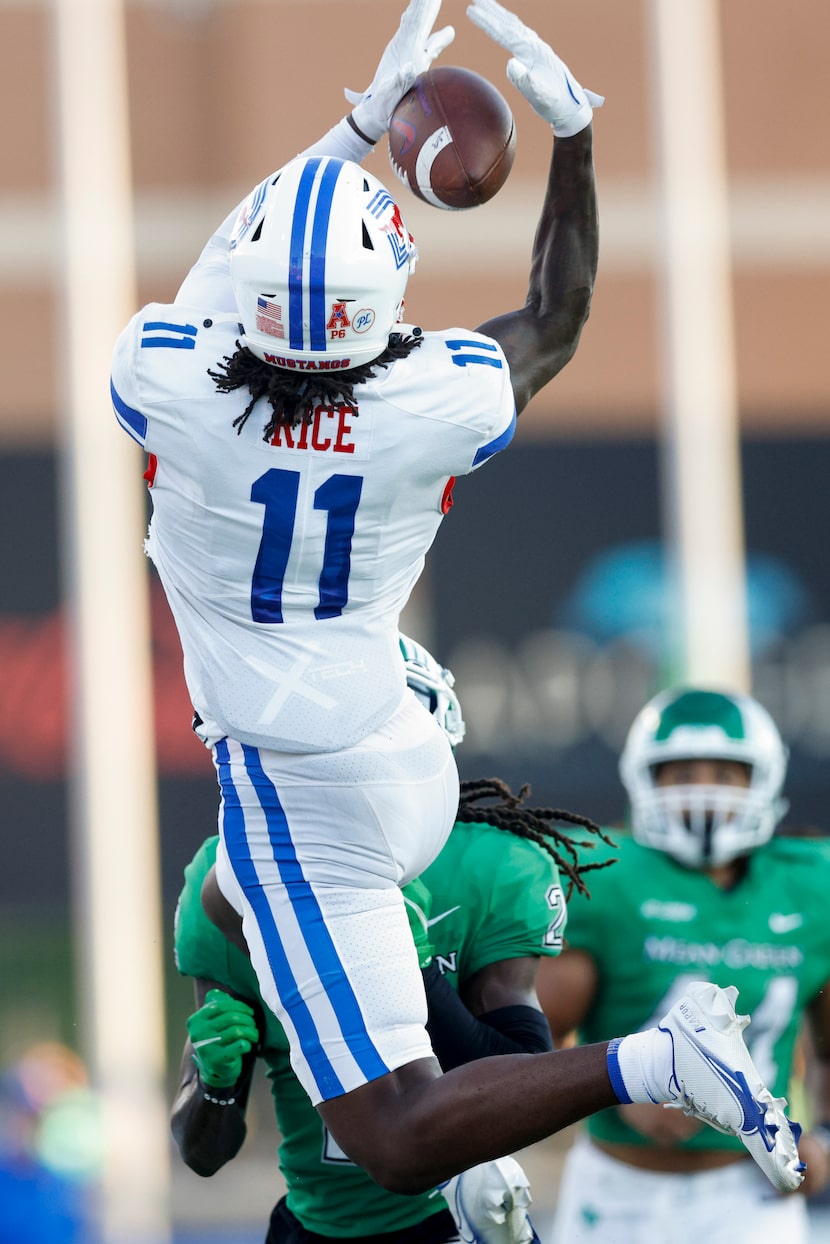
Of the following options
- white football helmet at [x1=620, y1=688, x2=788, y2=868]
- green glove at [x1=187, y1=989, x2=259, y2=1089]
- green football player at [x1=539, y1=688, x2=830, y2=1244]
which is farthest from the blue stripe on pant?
white football helmet at [x1=620, y1=688, x2=788, y2=868]

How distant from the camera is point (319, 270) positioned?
3.07 metres

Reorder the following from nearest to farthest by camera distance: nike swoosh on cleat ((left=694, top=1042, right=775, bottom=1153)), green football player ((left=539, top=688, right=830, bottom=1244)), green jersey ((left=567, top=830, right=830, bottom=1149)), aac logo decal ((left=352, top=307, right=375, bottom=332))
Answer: nike swoosh on cleat ((left=694, top=1042, right=775, bottom=1153))
aac logo decal ((left=352, top=307, right=375, bottom=332))
green football player ((left=539, top=688, right=830, bottom=1244))
green jersey ((left=567, top=830, right=830, bottom=1149))

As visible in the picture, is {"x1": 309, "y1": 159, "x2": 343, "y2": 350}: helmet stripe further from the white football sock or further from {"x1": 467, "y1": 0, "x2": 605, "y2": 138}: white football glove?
the white football sock

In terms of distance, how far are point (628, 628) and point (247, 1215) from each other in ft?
12.3

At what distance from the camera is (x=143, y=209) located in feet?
37.1

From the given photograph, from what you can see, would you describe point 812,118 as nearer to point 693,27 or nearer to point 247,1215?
point 693,27

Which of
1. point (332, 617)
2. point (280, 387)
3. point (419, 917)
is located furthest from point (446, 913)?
point (280, 387)

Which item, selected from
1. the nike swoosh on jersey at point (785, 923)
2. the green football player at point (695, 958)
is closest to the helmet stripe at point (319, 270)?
the green football player at point (695, 958)

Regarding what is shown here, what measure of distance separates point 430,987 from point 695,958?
Answer: 5.52ft

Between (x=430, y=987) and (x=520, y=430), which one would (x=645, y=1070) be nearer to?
(x=430, y=987)

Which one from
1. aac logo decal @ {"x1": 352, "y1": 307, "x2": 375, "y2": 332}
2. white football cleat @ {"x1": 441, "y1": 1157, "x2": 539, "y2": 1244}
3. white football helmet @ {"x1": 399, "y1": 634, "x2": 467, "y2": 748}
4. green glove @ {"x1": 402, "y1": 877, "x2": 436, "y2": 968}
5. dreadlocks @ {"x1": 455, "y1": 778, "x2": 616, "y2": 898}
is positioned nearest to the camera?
aac logo decal @ {"x1": 352, "y1": 307, "x2": 375, "y2": 332}

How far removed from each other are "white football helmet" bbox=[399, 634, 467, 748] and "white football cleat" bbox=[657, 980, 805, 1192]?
0.80 m

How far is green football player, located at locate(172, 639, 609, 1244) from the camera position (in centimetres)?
354

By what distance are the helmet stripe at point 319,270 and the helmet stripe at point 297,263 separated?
2cm
